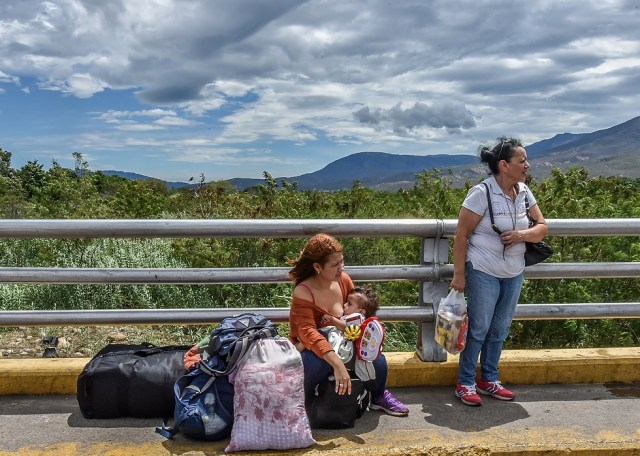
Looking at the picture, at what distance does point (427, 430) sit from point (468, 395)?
0.53 metres

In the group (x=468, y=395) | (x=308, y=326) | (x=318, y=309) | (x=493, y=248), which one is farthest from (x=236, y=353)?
(x=493, y=248)

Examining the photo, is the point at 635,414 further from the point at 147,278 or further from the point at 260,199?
the point at 260,199

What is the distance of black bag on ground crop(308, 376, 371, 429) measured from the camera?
364 cm

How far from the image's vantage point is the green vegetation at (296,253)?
21.4 ft

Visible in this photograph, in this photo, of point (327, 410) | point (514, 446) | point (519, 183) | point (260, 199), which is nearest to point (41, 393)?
point (327, 410)

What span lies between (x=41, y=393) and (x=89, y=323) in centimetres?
60

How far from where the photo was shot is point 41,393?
4.15 meters

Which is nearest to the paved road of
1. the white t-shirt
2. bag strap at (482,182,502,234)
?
the white t-shirt

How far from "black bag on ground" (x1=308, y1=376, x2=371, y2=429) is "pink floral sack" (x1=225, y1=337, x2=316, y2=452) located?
191mm

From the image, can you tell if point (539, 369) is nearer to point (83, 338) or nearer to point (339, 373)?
point (339, 373)

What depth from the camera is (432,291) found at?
432 centimetres

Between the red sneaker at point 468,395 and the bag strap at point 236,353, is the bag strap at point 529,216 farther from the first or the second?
the bag strap at point 236,353

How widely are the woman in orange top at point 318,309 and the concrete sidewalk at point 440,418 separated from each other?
29 cm

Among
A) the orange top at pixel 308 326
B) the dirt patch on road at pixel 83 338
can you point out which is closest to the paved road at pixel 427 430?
the orange top at pixel 308 326
